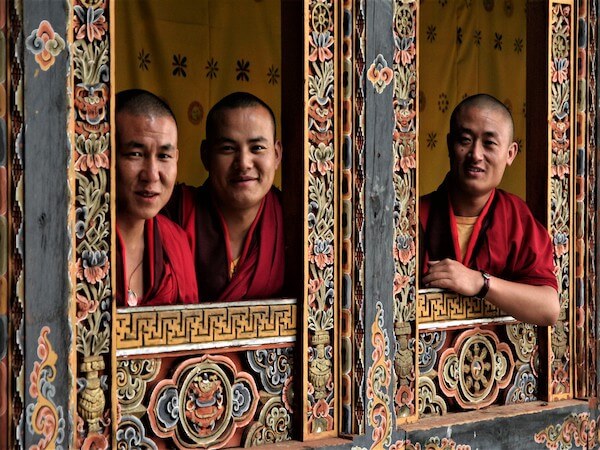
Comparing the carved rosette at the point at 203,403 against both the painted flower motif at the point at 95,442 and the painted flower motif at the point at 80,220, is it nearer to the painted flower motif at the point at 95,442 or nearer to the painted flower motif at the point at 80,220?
the painted flower motif at the point at 95,442

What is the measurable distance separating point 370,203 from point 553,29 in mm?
1769

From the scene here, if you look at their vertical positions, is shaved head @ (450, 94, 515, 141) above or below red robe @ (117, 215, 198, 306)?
above

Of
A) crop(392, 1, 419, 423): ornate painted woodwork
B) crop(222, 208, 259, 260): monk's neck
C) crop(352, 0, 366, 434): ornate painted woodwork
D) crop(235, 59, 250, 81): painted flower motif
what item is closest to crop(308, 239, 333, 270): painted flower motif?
crop(352, 0, 366, 434): ornate painted woodwork

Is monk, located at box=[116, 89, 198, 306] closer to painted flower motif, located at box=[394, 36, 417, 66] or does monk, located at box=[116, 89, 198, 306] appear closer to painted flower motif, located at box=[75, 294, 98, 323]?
painted flower motif, located at box=[75, 294, 98, 323]

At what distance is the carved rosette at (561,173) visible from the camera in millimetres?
6590

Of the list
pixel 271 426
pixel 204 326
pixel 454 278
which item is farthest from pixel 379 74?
pixel 271 426

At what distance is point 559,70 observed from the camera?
6.62 metres

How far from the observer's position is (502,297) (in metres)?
6.12

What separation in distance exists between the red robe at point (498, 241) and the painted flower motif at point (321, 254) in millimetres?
883

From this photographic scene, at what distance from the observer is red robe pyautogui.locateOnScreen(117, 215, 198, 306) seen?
16.7ft

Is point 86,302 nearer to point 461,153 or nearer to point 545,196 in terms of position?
point 461,153

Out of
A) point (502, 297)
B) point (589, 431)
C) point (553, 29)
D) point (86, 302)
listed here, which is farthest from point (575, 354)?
point (86, 302)

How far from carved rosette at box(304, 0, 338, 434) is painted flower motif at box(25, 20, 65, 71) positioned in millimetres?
1396

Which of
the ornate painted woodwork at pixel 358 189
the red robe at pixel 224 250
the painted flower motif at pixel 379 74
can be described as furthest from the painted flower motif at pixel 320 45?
the red robe at pixel 224 250
